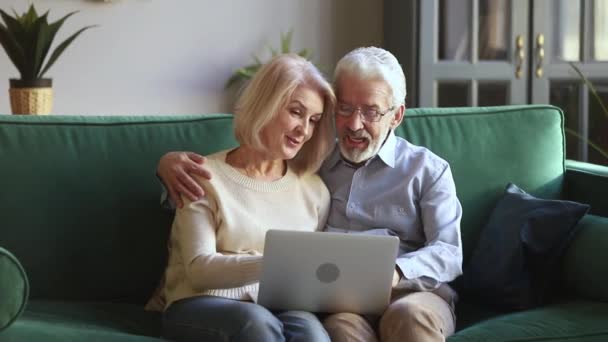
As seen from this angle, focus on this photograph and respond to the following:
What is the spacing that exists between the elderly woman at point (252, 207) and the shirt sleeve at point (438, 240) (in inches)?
9.4

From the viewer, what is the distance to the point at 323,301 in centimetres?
189

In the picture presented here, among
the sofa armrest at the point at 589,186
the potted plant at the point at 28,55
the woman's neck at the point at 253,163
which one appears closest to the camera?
the woman's neck at the point at 253,163

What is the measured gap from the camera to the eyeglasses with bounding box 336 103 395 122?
212cm

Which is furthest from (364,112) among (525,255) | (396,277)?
(525,255)

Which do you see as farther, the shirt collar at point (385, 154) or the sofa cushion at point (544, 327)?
the shirt collar at point (385, 154)

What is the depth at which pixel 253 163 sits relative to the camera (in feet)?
6.83

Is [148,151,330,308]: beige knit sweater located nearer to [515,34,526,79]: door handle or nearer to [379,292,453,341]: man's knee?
[379,292,453,341]: man's knee

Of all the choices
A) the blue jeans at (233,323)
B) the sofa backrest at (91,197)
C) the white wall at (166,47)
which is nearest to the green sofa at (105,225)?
the sofa backrest at (91,197)

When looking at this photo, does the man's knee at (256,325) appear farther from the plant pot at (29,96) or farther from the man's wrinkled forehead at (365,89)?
the plant pot at (29,96)

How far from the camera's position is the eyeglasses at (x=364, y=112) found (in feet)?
6.94

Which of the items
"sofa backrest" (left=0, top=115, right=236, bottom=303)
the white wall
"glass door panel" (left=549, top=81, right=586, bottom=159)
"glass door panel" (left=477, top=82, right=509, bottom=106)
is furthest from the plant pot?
"glass door panel" (left=549, top=81, right=586, bottom=159)

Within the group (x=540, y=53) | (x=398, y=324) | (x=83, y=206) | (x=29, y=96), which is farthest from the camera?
(x=540, y=53)

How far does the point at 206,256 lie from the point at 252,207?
0.61 ft

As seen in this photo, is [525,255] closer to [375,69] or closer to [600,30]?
[375,69]
